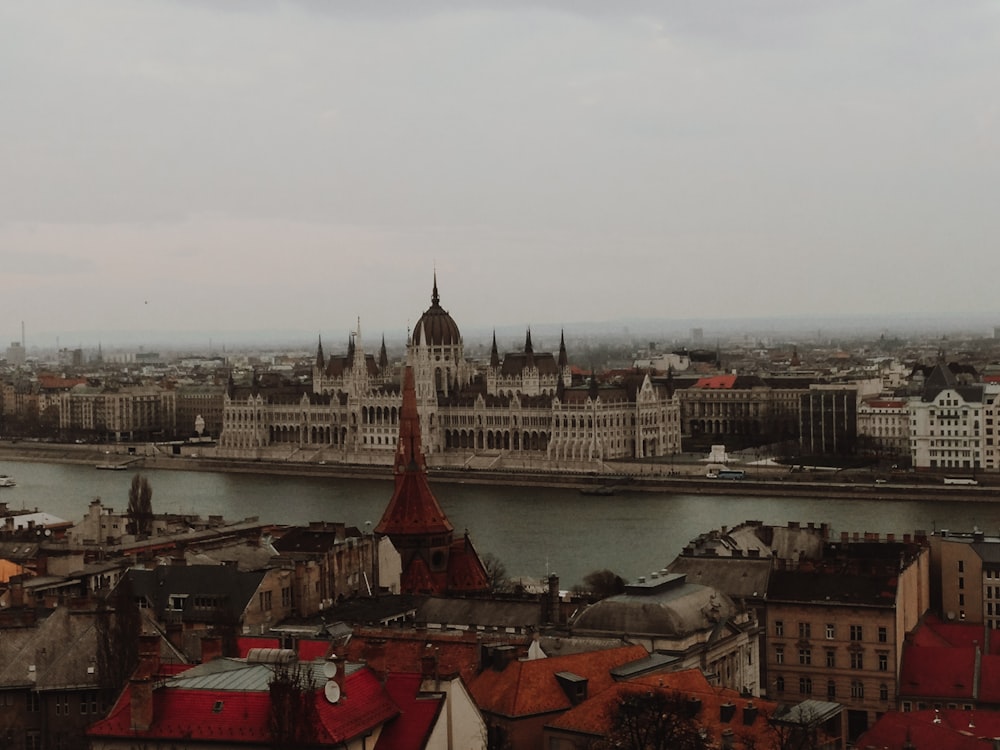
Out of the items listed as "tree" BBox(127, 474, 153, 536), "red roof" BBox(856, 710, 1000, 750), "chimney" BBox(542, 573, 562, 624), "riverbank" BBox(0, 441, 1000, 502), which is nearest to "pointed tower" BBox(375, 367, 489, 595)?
"chimney" BBox(542, 573, 562, 624)

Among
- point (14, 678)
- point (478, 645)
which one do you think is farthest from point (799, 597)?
point (14, 678)

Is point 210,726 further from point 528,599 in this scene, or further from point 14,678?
point 528,599

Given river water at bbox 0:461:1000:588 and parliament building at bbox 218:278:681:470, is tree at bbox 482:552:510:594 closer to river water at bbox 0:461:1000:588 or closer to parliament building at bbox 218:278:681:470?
river water at bbox 0:461:1000:588

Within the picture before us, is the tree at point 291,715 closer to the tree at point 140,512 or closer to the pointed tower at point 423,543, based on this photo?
the pointed tower at point 423,543

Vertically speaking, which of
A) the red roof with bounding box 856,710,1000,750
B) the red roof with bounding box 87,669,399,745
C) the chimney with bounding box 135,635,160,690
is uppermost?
the chimney with bounding box 135,635,160,690

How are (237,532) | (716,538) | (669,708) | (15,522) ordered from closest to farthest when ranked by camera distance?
1. (669,708)
2. (716,538)
3. (237,532)
4. (15,522)

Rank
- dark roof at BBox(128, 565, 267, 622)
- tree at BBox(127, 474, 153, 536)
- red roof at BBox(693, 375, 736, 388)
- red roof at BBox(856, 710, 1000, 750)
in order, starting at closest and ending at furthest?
red roof at BBox(856, 710, 1000, 750) → dark roof at BBox(128, 565, 267, 622) → tree at BBox(127, 474, 153, 536) → red roof at BBox(693, 375, 736, 388)

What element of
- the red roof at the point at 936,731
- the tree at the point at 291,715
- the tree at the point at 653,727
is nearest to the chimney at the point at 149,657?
the tree at the point at 291,715
